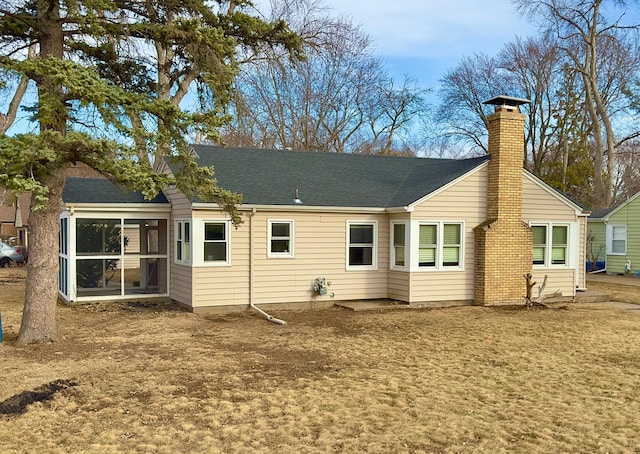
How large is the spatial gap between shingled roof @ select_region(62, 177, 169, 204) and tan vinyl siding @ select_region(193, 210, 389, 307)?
275cm

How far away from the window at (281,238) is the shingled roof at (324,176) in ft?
1.90

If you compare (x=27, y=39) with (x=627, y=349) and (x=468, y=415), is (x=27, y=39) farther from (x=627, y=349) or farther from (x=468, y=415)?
(x=627, y=349)

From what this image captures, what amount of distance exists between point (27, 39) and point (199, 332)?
6.11 metres

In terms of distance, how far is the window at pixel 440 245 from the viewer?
47.9 ft

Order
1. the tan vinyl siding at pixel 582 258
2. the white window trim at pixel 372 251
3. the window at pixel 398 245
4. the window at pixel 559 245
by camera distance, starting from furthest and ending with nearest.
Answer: the tan vinyl siding at pixel 582 258
the window at pixel 559 245
the window at pixel 398 245
the white window trim at pixel 372 251

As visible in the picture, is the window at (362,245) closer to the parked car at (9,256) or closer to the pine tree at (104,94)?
the pine tree at (104,94)

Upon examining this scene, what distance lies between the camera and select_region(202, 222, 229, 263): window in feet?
44.1

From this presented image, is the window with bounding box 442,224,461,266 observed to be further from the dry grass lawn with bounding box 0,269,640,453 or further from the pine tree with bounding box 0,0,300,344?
the pine tree with bounding box 0,0,300,344

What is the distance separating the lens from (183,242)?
14078 millimetres

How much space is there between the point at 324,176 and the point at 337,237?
234cm

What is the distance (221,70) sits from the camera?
9609mm

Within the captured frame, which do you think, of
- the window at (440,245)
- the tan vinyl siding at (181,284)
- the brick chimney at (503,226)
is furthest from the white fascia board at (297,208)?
→ the brick chimney at (503,226)

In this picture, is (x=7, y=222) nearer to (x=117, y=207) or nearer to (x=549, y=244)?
(x=117, y=207)

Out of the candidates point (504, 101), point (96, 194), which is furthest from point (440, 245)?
point (96, 194)
